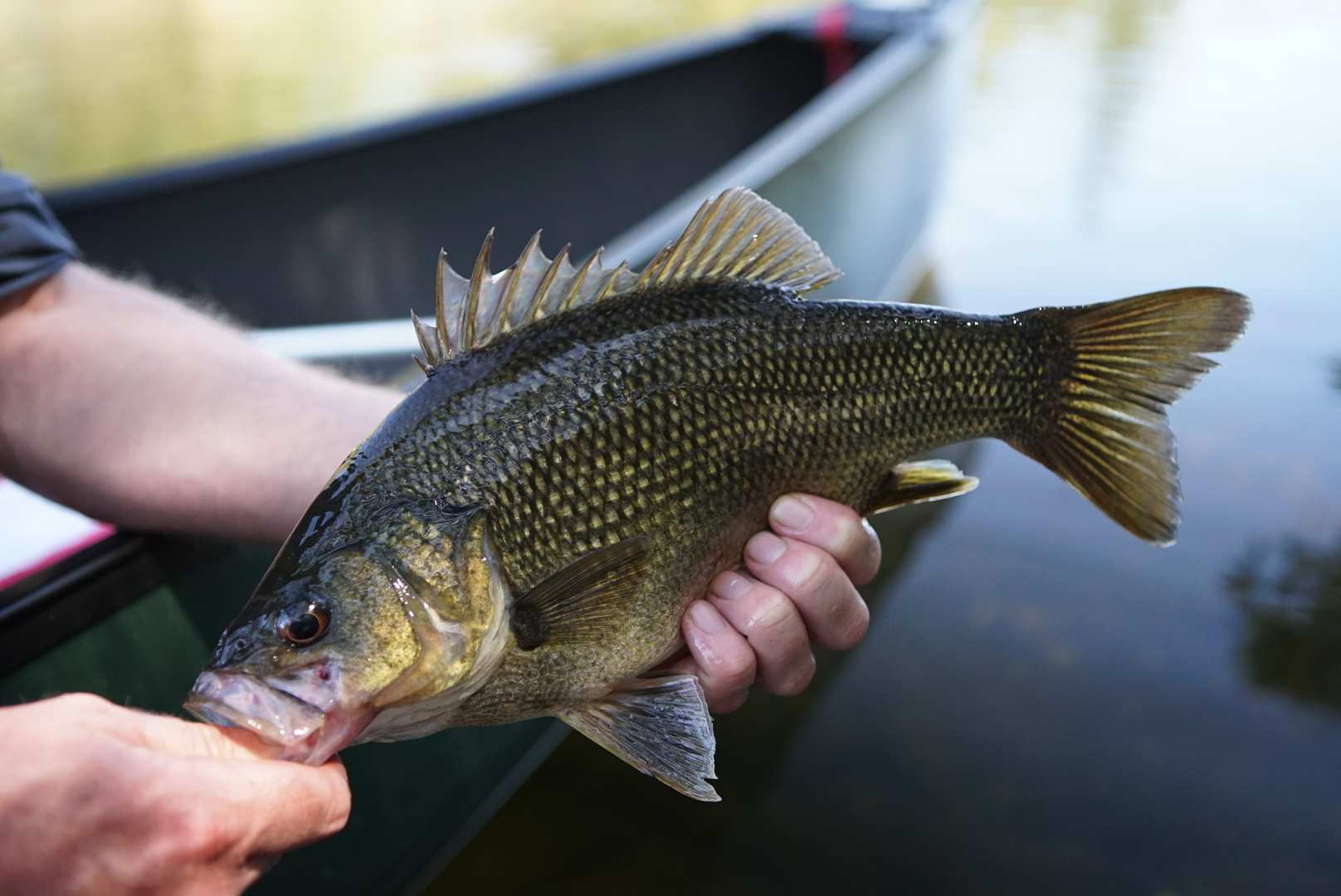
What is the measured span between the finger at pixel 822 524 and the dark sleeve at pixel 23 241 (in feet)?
4.66

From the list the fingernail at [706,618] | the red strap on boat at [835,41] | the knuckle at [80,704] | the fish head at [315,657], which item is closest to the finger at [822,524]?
the fingernail at [706,618]

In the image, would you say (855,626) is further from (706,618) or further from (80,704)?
(80,704)

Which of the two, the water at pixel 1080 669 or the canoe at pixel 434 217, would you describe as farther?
the water at pixel 1080 669

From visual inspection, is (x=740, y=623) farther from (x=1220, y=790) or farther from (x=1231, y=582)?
(x=1231, y=582)

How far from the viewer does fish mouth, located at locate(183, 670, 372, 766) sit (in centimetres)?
113

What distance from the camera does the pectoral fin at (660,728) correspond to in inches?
54.0

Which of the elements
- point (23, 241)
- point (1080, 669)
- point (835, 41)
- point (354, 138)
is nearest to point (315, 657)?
point (23, 241)

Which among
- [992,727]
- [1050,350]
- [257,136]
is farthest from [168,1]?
[1050,350]

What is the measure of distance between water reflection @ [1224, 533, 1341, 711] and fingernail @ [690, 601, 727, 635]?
112 inches

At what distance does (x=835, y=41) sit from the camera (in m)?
6.64

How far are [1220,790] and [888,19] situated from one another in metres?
4.70

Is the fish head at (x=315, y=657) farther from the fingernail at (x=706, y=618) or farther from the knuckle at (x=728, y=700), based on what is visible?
the knuckle at (x=728, y=700)

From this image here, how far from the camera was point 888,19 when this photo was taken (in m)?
6.41

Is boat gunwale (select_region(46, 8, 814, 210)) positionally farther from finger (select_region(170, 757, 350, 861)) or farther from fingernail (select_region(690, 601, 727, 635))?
finger (select_region(170, 757, 350, 861))
